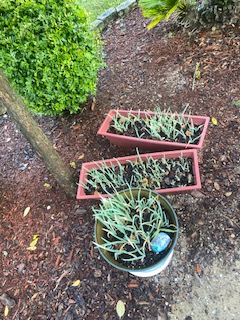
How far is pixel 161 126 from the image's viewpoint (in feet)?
7.33

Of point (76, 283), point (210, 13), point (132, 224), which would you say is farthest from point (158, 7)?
point (76, 283)

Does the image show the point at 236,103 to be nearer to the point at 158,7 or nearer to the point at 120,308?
the point at 158,7

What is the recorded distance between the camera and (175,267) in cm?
196

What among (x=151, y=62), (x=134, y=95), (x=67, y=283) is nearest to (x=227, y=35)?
(x=151, y=62)

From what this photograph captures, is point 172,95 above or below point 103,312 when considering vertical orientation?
above

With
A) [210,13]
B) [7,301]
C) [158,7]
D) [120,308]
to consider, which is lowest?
[120,308]

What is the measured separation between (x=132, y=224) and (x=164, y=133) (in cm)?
82

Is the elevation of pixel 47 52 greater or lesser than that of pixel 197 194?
greater

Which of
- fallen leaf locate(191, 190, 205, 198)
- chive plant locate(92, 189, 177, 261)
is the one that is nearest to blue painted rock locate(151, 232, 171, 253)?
chive plant locate(92, 189, 177, 261)

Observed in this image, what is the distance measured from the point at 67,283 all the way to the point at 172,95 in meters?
1.79

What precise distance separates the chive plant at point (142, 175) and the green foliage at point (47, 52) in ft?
2.59

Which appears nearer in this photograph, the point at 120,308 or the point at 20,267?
the point at 120,308

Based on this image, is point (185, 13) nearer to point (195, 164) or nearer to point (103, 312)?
point (195, 164)

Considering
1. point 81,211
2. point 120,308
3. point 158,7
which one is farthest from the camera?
point 158,7
